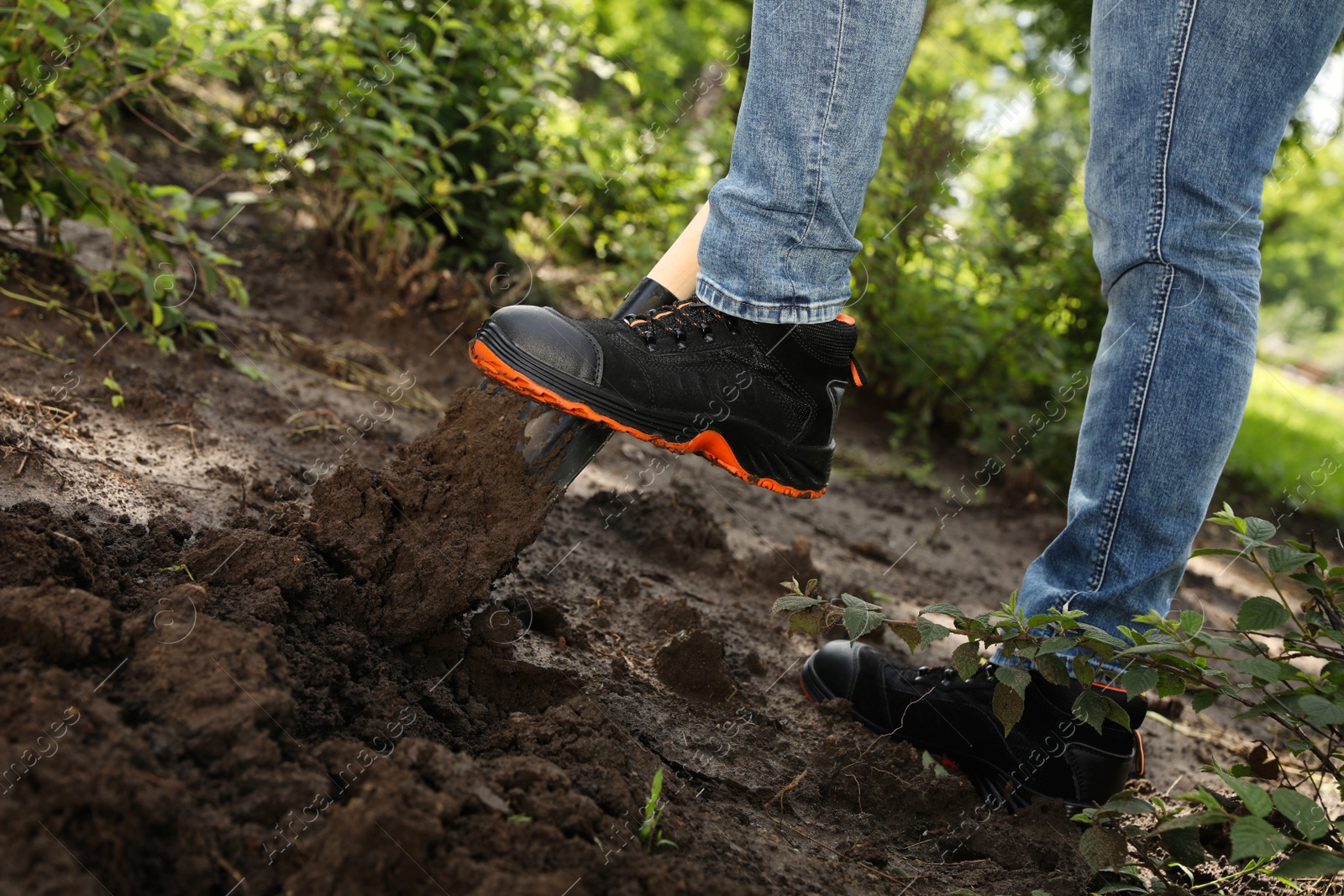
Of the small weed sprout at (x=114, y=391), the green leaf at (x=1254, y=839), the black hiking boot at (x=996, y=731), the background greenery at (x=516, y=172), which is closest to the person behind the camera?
the green leaf at (x=1254, y=839)

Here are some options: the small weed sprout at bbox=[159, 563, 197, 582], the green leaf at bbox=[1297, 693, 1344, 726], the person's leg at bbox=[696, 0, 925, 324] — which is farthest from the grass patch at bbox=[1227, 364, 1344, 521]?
the small weed sprout at bbox=[159, 563, 197, 582]

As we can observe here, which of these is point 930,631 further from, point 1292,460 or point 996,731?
point 1292,460

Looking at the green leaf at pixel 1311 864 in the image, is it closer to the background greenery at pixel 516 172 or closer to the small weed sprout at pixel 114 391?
the small weed sprout at pixel 114 391

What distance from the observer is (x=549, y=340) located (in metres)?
1.51

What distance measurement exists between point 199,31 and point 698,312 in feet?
5.19

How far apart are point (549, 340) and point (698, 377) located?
10.9 inches

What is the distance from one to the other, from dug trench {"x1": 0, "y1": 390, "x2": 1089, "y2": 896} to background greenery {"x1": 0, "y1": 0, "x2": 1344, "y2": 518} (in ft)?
4.13

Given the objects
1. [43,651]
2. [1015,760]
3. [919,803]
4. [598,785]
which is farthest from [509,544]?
[1015,760]

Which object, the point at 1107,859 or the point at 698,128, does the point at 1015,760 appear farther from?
the point at 698,128

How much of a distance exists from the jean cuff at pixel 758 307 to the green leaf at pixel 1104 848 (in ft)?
2.97

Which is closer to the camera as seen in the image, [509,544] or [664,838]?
[664,838]

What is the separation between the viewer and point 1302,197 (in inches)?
813

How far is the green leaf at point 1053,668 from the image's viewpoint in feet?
4.87

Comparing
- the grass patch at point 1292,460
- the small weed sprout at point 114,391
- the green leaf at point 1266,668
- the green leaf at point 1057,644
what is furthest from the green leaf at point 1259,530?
the grass patch at point 1292,460
